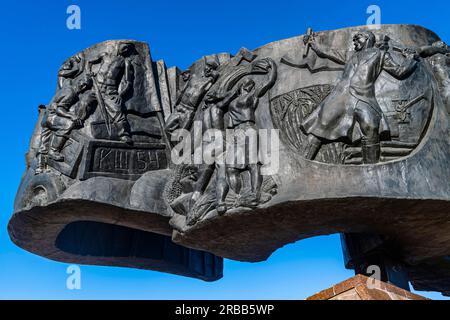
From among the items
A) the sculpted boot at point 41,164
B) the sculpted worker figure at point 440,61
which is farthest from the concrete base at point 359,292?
the sculpted boot at point 41,164

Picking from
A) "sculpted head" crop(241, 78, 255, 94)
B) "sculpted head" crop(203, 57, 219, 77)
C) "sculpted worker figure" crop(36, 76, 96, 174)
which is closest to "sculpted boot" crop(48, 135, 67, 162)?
"sculpted worker figure" crop(36, 76, 96, 174)

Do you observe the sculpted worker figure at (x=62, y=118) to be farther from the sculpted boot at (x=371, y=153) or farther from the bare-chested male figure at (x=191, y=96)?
the sculpted boot at (x=371, y=153)

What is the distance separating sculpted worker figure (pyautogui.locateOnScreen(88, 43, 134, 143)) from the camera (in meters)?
10.1

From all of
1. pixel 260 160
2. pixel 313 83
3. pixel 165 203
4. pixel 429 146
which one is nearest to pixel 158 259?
pixel 165 203

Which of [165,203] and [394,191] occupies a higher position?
[165,203]

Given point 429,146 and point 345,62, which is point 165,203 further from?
point 429,146

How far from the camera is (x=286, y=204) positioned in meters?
7.57

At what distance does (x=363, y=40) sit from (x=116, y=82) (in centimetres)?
502

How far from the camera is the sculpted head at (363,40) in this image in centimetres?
836

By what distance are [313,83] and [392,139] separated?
1.64m

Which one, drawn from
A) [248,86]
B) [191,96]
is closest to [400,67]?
[248,86]

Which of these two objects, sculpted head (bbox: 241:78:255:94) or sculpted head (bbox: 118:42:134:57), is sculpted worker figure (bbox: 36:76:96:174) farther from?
sculpted head (bbox: 241:78:255:94)

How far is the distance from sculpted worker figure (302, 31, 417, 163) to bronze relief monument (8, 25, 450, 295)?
0.02m

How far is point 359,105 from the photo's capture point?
7867 mm
